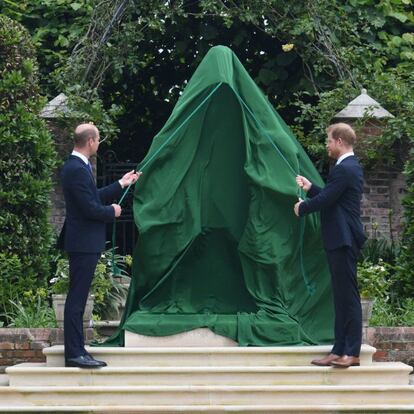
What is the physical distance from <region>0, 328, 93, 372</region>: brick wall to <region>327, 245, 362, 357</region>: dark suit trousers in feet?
8.05

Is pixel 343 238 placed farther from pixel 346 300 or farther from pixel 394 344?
pixel 394 344

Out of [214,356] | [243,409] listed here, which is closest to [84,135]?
[214,356]

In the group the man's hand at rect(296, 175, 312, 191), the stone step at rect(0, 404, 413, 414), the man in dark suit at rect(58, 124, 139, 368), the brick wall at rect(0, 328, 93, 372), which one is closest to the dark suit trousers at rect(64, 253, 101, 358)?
the man in dark suit at rect(58, 124, 139, 368)

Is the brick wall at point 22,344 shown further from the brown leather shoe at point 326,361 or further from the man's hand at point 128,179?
the brown leather shoe at point 326,361

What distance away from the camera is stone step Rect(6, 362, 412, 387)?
734 centimetres

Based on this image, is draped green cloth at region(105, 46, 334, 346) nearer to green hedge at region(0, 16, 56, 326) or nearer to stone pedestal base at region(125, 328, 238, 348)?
stone pedestal base at region(125, 328, 238, 348)

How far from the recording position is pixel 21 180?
9.80 m

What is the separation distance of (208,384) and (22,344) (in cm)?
200

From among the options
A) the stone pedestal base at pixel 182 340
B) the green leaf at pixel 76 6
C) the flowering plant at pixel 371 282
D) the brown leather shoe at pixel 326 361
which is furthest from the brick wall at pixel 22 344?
the green leaf at pixel 76 6

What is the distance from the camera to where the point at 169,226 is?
8125mm

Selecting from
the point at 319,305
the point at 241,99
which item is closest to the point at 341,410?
the point at 319,305

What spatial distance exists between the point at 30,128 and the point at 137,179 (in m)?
2.19

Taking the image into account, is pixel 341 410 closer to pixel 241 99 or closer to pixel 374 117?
pixel 241 99

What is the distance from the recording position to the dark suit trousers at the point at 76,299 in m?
7.31
